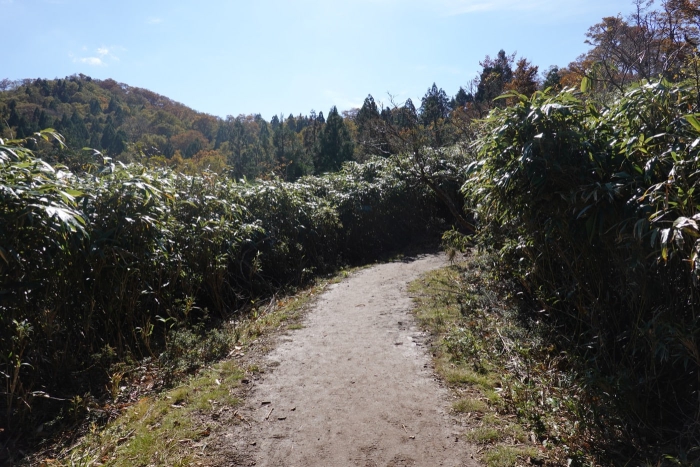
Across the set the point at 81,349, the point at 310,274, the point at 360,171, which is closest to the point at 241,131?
the point at 360,171

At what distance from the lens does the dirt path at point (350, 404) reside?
2.85 metres

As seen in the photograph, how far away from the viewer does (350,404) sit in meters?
3.46

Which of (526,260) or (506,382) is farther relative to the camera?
(526,260)

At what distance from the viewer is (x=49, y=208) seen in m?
3.02

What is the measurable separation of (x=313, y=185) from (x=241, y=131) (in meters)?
45.7

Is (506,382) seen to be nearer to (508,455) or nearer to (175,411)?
(508,455)

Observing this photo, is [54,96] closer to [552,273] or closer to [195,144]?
[195,144]

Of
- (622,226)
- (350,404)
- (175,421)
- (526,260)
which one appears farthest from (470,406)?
(175,421)

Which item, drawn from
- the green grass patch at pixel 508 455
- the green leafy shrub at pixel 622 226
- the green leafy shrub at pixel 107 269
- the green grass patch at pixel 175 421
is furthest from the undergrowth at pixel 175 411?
the green leafy shrub at pixel 622 226

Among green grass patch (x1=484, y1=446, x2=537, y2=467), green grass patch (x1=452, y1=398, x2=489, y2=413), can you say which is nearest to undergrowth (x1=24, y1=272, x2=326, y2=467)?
green grass patch (x1=452, y1=398, x2=489, y2=413)

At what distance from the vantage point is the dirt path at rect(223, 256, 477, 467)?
9.36 ft

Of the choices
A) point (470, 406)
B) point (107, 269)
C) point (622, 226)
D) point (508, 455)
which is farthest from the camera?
point (107, 269)

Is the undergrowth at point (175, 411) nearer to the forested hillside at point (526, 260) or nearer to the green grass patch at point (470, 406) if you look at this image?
the forested hillside at point (526, 260)

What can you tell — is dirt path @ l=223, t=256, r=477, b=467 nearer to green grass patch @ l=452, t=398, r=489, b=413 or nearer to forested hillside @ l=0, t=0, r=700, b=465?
green grass patch @ l=452, t=398, r=489, b=413
